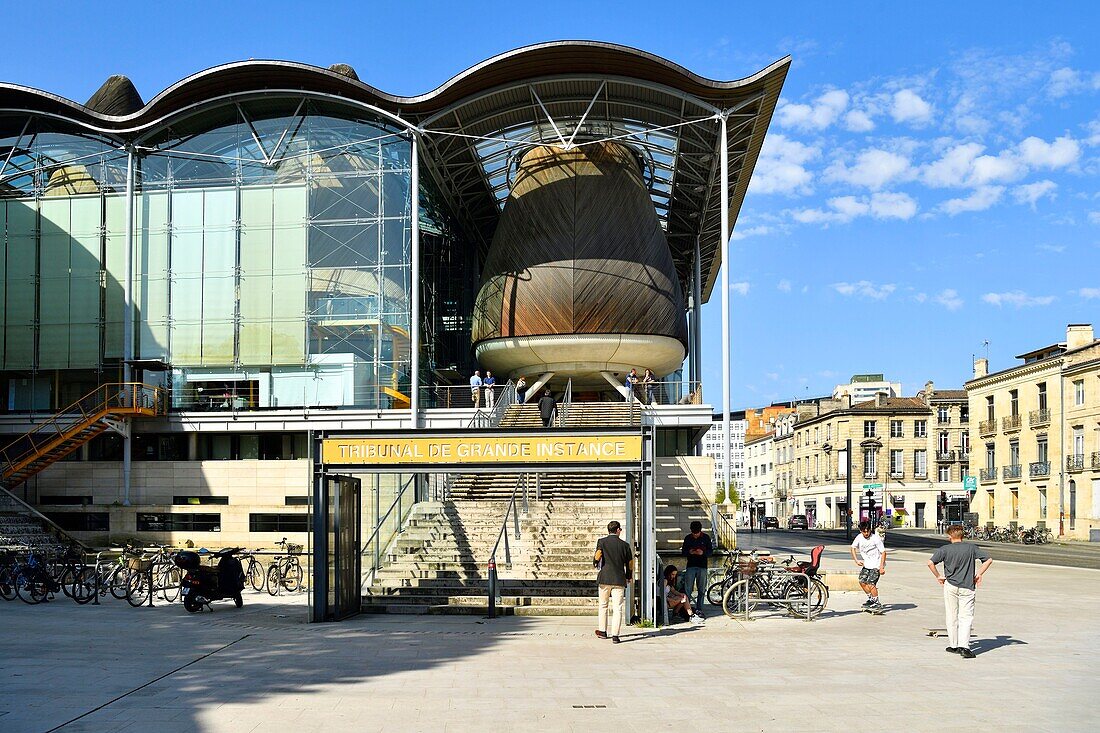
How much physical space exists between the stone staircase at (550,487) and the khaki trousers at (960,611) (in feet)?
43.3

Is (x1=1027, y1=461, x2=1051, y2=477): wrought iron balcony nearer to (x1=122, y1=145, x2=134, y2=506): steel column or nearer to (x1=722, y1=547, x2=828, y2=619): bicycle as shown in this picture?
(x1=722, y1=547, x2=828, y2=619): bicycle

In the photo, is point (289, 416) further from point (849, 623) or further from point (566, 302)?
point (849, 623)

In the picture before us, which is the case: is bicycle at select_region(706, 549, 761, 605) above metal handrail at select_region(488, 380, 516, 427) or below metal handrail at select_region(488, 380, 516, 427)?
below

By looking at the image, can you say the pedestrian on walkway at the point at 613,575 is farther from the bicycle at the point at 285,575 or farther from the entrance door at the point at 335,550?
the bicycle at the point at 285,575

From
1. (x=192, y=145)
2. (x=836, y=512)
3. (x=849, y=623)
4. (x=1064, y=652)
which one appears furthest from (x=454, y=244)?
(x=836, y=512)

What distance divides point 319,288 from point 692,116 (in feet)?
49.2

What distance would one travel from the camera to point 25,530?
29391 mm

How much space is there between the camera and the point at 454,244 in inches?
1870

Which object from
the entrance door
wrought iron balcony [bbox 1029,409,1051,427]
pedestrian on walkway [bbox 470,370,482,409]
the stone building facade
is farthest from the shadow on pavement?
wrought iron balcony [bbox 1029,409,1051,427]

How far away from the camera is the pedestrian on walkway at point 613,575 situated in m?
14.8

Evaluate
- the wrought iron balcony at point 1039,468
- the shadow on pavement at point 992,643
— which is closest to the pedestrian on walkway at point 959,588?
the shadow on pavement at point 992,643

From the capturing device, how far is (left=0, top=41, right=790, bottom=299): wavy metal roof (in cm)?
3456

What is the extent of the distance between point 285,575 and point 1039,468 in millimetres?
48489

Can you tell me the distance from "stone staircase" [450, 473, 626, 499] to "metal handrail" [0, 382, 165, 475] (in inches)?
536
